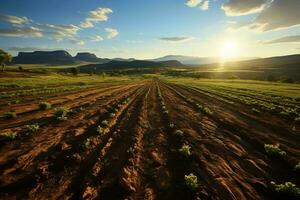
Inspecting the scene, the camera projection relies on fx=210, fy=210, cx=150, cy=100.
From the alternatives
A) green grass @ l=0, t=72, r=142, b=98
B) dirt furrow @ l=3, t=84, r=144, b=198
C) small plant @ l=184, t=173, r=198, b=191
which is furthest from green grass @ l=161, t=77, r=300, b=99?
small plant @ l=184, t=173, r=198, b=191

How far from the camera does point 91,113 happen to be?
1981 cm

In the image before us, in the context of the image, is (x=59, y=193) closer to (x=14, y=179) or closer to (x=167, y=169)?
(x=14, y=179)

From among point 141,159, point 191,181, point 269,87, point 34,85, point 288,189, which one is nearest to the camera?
point 288,189

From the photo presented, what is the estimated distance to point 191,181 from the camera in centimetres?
822

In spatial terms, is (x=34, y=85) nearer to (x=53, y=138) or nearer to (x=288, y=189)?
(x=53, y=138)

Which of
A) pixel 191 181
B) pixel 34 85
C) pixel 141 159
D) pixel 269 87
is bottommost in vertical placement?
pixel 269 87

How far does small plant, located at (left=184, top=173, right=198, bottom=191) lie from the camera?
26.0ft

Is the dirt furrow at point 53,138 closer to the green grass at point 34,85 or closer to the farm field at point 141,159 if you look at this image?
the farm field at point 141,159

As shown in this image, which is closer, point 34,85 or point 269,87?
point 34,85

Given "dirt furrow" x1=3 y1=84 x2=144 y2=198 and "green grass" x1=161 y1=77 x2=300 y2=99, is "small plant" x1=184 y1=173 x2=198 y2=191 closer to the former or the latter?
"dirt furrow" x1=3 y1=84 x2=144 y2=198

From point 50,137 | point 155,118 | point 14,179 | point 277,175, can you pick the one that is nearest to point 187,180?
point 277,175

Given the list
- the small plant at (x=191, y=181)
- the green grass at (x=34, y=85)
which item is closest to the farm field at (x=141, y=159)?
the small plant at (x=191, y=181)

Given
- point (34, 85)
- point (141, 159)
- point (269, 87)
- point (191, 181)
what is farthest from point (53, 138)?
point (269, 87)

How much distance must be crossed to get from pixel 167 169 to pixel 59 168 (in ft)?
15.6
